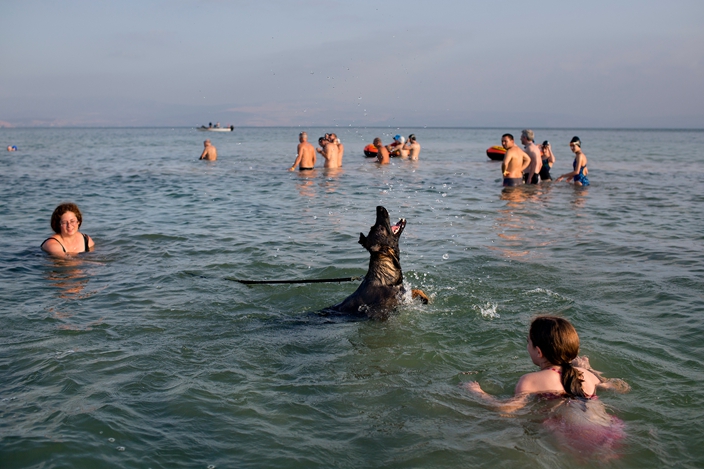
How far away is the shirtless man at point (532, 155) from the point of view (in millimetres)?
17531

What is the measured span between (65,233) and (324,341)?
538 centimetres

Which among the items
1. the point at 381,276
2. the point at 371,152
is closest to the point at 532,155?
the point at 381,276

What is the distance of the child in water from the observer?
13.0 feet

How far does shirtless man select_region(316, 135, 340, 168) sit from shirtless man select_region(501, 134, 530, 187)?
8.20 metres

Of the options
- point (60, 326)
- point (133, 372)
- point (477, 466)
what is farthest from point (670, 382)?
point (60, 326)

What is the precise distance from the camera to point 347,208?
14.2 meters

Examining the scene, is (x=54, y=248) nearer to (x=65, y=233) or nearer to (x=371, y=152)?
(x=65, y=233)

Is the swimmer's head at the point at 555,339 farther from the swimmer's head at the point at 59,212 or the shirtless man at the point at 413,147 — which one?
the shirtless man at the point at 413,147

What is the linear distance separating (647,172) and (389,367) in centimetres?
2214

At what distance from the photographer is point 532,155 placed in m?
17.7

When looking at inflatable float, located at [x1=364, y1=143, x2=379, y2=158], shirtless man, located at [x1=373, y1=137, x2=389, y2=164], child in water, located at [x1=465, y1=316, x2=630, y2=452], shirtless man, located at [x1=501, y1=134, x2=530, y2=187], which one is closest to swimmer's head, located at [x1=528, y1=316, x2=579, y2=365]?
child in water, located at [x1=465, y1=316, x2=630, y2=452]

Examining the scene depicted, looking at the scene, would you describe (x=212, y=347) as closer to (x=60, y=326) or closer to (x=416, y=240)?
(x=60, y=326)

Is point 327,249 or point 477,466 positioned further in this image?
point 327,249

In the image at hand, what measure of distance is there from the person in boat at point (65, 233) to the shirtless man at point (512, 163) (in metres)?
11.4
